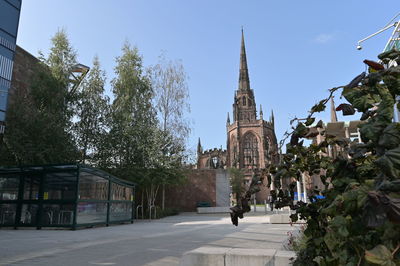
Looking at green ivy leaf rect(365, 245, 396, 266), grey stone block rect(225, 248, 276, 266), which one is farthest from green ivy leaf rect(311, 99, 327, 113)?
grey stone block rect(225, 248, 276, 266)

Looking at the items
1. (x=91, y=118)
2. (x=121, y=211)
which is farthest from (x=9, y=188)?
(x=91, y=118)

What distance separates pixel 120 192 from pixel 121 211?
1.04m

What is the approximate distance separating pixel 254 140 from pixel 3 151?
62097 mm

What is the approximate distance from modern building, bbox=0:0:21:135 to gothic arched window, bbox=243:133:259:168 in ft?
193

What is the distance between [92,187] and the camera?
1422 centimetres

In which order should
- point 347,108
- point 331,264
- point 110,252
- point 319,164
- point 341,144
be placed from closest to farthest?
1. point 347,108
2. point 331,264
3. point 341,144
4. point 319,164
5. point 110,252

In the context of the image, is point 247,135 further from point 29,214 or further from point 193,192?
point 29,214

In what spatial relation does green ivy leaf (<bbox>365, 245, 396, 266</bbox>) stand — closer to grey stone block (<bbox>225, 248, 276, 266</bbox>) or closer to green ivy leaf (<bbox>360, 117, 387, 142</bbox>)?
green ivy leaf (<bbox>360, 117, 387, 142</bbox>)

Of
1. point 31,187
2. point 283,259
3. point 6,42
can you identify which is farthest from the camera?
point 6,42

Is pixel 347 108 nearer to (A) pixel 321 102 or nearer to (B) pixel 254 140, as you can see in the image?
(A) pixel 321 102

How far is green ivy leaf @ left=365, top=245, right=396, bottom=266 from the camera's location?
113 centimetres

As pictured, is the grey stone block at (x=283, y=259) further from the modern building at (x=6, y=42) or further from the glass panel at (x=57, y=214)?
the modern building at (x=6, y=42)

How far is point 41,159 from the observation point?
17.5 meters

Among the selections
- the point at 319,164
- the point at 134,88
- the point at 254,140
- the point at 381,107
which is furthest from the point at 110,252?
the point at 254,140
